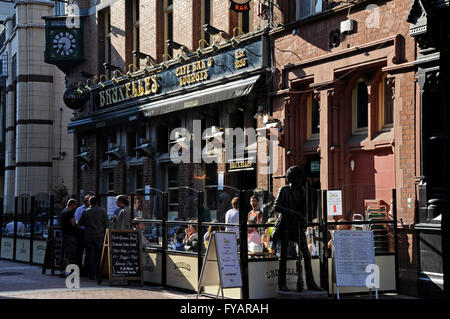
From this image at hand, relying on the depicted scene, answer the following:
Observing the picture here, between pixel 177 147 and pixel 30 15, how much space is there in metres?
18.9

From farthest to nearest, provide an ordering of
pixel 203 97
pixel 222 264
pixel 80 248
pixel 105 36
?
1. pixel 105 36
2. pixel 203 97
3. pixel 80 248
4. pixel 222 264

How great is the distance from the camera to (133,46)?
90.5ft

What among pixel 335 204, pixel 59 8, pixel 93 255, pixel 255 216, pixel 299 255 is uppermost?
pixel 59 8

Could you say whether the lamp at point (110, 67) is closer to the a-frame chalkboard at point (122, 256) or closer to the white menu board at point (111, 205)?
the white menu board at point (111, 205)

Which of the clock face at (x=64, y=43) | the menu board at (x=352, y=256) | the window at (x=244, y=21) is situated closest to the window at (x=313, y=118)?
the window at (x=244, y=21)

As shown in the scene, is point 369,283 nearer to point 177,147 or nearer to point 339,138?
point 339,138

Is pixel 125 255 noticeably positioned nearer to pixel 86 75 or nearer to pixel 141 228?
pixel 141 228

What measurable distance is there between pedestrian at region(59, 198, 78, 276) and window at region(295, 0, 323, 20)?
710 cm

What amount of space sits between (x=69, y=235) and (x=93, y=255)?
3.94ft

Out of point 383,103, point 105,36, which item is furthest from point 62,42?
point 383,103

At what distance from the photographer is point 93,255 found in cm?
1650

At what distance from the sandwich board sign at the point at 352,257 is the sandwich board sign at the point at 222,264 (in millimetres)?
1633

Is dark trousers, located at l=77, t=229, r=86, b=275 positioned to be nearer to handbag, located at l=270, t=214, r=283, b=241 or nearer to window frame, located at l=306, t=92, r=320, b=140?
window frame, located at l=306, t=92, r=320, b=140

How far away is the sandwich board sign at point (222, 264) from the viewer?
12242 mm
